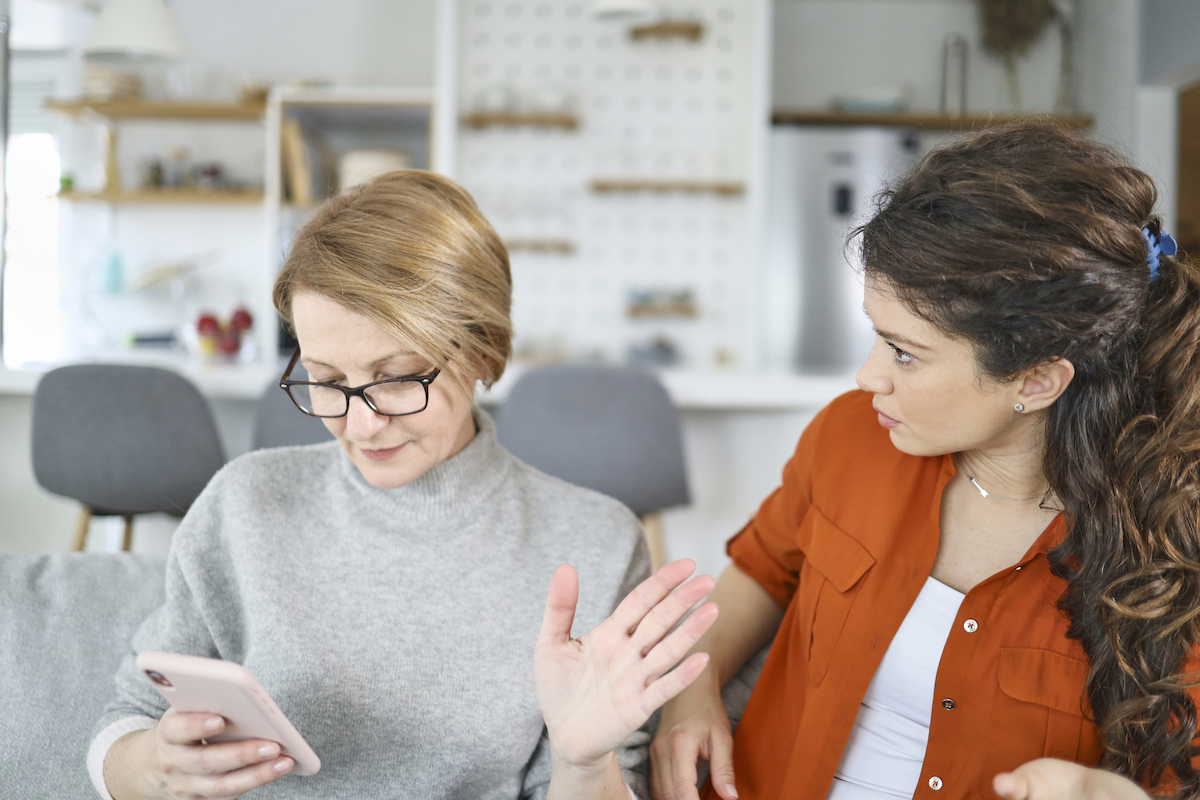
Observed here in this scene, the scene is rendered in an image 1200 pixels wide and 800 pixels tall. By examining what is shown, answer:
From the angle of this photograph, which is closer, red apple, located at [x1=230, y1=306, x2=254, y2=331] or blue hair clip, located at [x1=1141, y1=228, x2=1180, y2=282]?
blue hair clip, located at [x1=1141, y1=228, x2=1180, y2=282]

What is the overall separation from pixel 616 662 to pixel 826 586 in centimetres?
38

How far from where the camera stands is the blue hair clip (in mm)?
884

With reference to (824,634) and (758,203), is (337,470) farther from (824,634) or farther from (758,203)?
(758,203)

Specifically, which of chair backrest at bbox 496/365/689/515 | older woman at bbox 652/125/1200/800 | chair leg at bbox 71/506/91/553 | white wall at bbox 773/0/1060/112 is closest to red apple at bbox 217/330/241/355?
chair leg at bbox 71/506/91/553

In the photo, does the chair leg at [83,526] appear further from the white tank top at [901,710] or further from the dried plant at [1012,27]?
the dried plant at [1012,27]

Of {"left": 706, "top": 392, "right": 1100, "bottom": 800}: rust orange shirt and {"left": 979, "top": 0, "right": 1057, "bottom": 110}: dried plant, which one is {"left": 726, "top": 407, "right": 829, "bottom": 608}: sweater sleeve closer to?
{"left": 706, "top": 392, "right": 1100, "bottom": 800}: rust orange shirt

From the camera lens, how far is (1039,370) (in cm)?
91

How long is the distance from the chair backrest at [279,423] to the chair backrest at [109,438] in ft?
0.52

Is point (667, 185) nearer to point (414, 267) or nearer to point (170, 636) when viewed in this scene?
point (414, 267)

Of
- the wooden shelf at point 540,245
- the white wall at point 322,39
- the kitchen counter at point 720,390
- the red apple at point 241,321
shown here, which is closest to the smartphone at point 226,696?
the kitchen counter at point 720,390

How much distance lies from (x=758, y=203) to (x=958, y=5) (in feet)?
6.18

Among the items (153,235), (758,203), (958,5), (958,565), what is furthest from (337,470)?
(958,5)

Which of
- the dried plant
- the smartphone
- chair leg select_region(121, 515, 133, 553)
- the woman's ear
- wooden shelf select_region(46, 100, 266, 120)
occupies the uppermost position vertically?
the dried plant

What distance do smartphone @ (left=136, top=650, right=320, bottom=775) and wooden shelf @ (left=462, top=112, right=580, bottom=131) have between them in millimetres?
3664
